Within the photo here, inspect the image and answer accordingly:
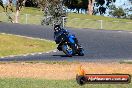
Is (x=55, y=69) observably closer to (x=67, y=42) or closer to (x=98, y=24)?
(x=67, y=42)

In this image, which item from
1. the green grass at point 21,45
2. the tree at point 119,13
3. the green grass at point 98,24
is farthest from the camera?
the tree at point 119,13

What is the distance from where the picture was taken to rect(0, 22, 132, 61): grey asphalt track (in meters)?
22.3

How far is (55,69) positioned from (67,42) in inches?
186

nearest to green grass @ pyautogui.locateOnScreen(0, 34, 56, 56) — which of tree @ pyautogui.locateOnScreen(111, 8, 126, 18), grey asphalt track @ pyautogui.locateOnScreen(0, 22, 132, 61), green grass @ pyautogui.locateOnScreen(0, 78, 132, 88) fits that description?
grey asphalt track @ pyautogui.locateOnScreen(0, 22, 132, 61)

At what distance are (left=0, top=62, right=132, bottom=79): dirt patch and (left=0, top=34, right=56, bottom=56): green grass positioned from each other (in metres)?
7.43

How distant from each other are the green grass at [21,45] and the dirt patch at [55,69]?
24.4ft

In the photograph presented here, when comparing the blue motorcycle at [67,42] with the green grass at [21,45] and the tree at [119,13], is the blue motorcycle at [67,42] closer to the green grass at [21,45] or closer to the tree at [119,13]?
the green grass at [21,45]

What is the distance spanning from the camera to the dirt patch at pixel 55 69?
15017mm

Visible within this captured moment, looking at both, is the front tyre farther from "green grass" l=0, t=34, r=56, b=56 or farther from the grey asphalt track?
"green grass" l=0, t=34, r=56, b=56

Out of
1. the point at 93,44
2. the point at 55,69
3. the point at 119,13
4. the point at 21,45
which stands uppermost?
the point at 55,69

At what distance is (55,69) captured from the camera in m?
16.9

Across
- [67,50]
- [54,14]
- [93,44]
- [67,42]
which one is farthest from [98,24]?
[67,42]

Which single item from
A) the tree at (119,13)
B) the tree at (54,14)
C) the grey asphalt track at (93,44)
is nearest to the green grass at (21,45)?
the grey asphalt track at (93,44)

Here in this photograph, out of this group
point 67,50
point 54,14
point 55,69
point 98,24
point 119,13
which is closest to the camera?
point 55,69
